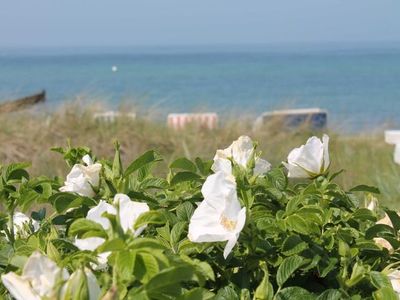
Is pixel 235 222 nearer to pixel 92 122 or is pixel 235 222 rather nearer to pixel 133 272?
pixel 133 272

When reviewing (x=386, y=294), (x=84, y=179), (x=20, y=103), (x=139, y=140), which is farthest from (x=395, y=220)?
(x=20, y=103)

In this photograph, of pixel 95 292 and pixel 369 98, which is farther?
pixel 369 98

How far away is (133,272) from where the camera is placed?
84 centimetres

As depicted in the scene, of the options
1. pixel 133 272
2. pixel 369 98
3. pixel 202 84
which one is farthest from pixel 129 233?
pixel 202 84

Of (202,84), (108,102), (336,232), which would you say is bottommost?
(202,84)

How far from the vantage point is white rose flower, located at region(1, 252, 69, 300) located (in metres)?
0.83

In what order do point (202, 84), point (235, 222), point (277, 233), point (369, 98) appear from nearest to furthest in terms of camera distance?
point (235, 222)
point (277, 233)
point (369, 98)
point (202, 84)

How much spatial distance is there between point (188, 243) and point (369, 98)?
139ft

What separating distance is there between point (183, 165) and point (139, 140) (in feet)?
19.8

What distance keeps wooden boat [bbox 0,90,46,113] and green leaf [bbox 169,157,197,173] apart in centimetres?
714

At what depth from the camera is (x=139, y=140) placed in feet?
23.9

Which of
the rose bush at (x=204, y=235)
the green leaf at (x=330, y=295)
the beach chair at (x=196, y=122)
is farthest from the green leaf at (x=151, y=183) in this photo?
the beach chair at (x=196, y=122)

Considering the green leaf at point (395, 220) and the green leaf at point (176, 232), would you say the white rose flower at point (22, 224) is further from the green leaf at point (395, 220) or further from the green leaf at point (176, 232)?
the green leaf at point (395, 220)

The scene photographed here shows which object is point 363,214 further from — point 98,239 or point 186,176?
point 98,239
